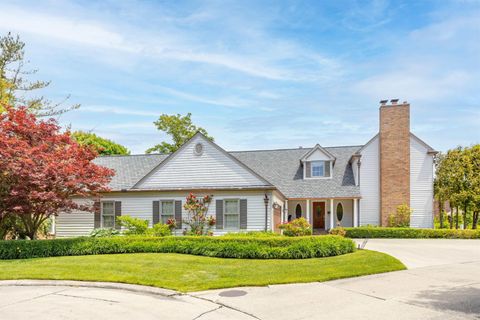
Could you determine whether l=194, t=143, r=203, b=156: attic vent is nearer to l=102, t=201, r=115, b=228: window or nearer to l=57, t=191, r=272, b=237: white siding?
l=57, t=191, r=272, b=237: white siding

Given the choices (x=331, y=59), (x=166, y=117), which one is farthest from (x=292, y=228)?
(x=166, y=117)

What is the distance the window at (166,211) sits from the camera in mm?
22000

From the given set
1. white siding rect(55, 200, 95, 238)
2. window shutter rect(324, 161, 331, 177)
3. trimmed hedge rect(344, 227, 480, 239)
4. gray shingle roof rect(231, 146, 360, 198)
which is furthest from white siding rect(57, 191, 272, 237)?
A: window shutter rect(324, 161, 331, 177)

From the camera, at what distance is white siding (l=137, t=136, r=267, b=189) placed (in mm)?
21344

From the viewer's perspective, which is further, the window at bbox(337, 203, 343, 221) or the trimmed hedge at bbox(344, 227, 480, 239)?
the window at bbox(337, 203, 343, 221)

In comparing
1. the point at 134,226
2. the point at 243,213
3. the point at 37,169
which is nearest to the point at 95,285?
the point at 37,169

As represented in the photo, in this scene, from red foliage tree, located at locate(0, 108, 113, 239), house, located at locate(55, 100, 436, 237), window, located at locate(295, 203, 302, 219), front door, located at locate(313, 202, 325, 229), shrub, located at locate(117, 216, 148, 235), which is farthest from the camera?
window, located at locate(295, 203, 302, 219)

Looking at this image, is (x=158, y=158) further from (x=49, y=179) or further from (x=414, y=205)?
(x=414, y=205)

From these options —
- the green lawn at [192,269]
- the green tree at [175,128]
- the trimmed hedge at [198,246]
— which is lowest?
the green lawn at [192,269]

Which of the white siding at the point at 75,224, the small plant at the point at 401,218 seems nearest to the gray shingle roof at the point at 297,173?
the small plant at the point at 401,218

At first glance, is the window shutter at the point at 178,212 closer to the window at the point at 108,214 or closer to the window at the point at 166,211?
the window at the point at 166,211

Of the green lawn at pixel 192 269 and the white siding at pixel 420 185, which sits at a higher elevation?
the white siding at pixel 420 185

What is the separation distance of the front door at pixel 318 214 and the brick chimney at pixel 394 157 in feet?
13.1

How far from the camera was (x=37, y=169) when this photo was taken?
51.1 feet
